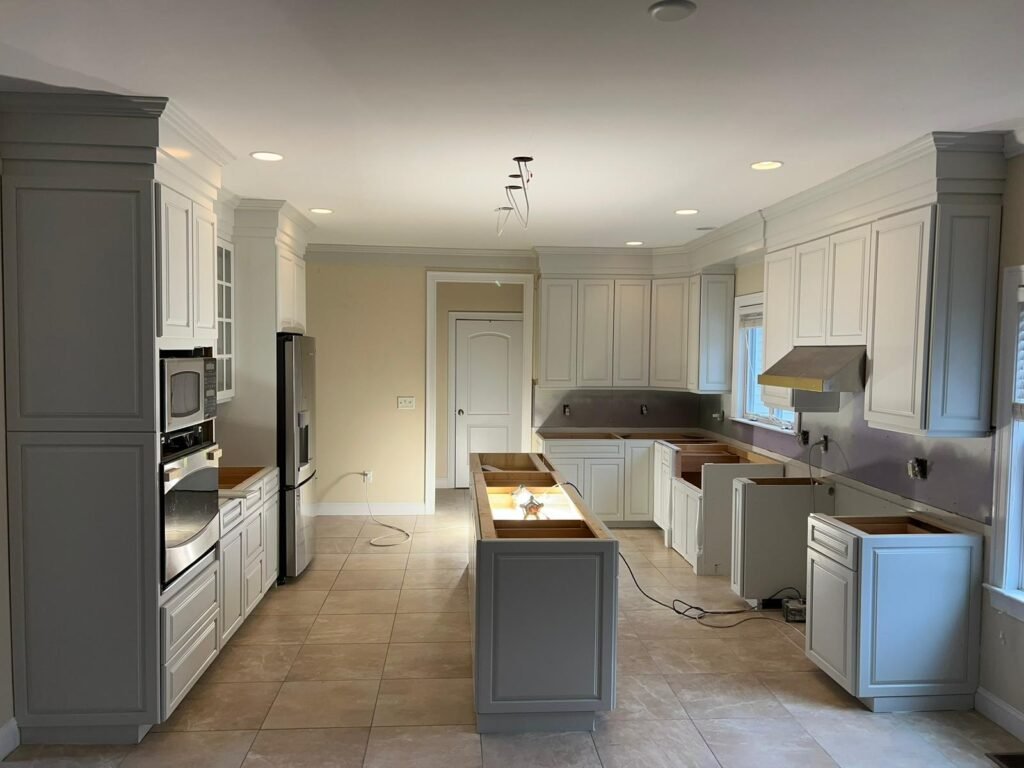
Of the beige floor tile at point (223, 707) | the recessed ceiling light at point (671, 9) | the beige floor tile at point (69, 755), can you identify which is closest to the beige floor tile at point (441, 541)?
the beige floor tile at point (223, 707)

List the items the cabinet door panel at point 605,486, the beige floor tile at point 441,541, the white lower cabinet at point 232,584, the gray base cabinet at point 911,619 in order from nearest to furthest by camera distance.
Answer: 1. the gray base cabinet at point 911,619
2. the white lower cabinet at point 232,584
3. the beige floor tile at point 441,541
4. the cabinet door panel at point 605,486

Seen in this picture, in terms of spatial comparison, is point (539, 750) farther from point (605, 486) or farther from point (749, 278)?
point (749, 278)

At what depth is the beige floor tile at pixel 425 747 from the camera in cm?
277

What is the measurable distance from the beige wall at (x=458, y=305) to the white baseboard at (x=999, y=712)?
18.6 feet

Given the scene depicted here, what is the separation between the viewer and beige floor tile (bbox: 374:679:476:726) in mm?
3102

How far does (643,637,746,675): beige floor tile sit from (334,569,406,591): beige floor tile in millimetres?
1794

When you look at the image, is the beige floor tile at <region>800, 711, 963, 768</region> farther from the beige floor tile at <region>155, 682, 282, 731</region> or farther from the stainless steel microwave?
the stainless steel microwave

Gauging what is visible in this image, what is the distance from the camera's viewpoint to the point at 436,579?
4984mm

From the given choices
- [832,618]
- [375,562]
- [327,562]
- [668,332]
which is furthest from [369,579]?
[668,332]

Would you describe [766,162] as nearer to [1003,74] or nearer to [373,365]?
[1003,74]

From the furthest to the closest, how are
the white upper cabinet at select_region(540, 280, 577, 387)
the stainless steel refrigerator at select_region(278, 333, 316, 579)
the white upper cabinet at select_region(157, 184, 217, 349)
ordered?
the white upper cabinet at select_region(540, 280, 577, 387) < the stainless steel refrigerator at select_region(278, 333, 316, 579) < the white upper cabinet at select_region(157, 184, 217, 349)

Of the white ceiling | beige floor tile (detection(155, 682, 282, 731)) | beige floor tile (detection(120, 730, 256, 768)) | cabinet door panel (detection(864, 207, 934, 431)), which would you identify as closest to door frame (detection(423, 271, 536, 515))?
the white ceiling

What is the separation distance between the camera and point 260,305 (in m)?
4.73

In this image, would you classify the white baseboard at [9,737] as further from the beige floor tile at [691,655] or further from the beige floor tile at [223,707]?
the beige floor tile at [691,655]
